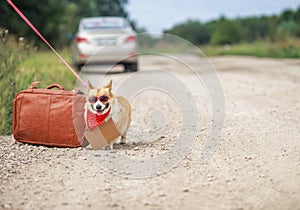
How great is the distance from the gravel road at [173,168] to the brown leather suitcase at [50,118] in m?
0.10

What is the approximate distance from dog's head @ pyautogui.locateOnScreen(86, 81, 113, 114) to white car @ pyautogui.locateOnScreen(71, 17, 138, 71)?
7208 millimetres

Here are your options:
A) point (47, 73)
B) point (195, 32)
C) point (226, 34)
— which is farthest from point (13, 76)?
point (195, 32)

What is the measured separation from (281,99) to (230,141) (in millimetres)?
2892

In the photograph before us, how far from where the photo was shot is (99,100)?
456 centimetres

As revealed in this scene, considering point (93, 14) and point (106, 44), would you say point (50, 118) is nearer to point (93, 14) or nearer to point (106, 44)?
point (106, 44)

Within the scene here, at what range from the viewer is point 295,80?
10188mm

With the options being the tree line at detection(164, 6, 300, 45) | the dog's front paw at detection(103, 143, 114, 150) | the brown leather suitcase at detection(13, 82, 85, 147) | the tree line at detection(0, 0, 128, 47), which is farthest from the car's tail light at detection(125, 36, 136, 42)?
the tree line at detection(164, 6, 300, 45)

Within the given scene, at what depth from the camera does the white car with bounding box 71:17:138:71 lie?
39.6 feet

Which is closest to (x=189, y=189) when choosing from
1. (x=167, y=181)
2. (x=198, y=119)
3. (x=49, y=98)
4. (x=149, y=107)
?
(x=167, y=181)

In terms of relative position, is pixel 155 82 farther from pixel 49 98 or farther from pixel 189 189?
pixel 189 189

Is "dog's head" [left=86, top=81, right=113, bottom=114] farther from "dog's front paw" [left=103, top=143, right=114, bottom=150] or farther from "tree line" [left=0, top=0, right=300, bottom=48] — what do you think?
"tree line" [left=0, top=0, right=300, bottom=48]

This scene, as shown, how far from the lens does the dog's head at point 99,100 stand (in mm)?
4555

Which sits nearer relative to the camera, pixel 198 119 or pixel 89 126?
A: pixel 89 126

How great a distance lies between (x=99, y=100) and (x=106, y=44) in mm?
8052
